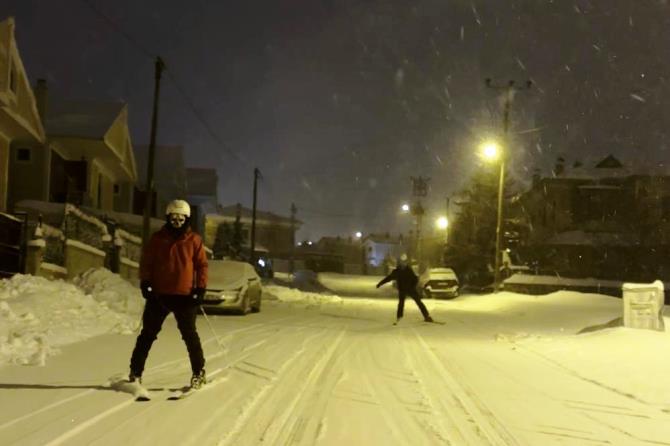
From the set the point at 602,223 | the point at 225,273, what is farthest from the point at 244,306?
the point at 602,223

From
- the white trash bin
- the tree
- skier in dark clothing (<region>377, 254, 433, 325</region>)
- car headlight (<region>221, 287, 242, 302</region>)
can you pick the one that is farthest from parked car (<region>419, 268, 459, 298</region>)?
the white trash bin

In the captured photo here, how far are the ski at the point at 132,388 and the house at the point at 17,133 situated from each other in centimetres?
1880

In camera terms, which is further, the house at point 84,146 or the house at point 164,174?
the house at point 164,174

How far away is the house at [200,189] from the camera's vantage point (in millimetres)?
60625

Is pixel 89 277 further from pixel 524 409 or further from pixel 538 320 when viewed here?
pixel 524 409

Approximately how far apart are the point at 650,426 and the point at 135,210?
146 feet

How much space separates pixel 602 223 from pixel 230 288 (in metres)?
39.0

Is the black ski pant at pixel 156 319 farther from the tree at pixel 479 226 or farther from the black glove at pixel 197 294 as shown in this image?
the tree at pixel 479 226

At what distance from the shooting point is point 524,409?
7.21 metres

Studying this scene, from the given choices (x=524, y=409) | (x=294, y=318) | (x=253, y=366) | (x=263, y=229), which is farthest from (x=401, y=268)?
(x=263, y=229)

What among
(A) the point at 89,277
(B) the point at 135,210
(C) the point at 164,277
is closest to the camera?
(C) the point at 164,277

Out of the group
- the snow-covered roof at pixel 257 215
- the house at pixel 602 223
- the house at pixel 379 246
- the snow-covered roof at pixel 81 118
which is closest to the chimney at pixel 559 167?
the house at pixel 602 223

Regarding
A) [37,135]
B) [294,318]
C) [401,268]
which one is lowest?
[294,318]

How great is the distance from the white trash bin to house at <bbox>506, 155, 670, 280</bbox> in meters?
34.5
